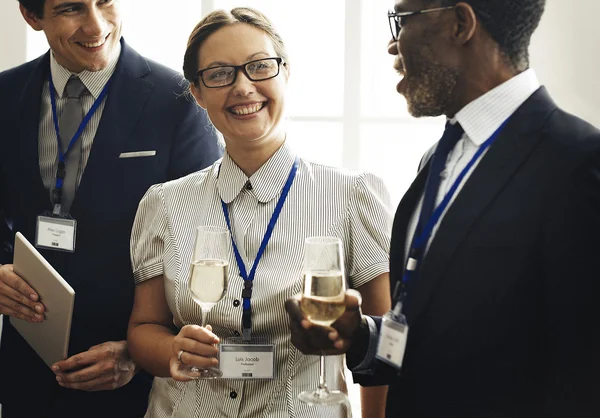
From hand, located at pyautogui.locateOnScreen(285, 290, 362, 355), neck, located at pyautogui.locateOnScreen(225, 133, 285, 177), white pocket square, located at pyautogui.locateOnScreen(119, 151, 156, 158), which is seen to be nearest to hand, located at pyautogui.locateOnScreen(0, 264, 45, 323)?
white pocket square, located at pyautogui.locateOnScreen(119, 151, 156, 158)

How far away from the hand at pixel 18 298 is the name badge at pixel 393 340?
1.11 meters

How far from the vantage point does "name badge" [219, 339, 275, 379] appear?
1.88 m

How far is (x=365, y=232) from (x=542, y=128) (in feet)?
2.22

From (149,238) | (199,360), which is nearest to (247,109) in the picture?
(149,238)

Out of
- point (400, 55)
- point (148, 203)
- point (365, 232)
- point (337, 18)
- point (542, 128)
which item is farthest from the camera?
point (337, 18)

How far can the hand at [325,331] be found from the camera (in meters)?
1.58

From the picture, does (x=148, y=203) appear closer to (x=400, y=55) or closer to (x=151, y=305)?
(x=151, y=305)

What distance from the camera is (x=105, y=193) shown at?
2.45 m

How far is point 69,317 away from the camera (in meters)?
2.12

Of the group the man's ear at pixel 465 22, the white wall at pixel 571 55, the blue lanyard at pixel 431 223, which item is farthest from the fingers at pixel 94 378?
the white wall at pixel 571 55

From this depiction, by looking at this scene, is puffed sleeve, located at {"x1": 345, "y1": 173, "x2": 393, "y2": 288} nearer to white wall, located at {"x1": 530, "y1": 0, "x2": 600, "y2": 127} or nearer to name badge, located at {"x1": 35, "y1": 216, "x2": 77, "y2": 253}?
name badge, located at {"x1": 35, "y1": 216, "x2": 77, "y2": 253}

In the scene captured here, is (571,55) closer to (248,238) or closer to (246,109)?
(246,109)

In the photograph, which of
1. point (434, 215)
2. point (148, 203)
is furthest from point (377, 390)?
point (148, 203)

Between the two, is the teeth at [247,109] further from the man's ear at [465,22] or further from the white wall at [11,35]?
the white wall at [11,35]
